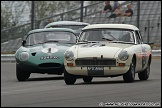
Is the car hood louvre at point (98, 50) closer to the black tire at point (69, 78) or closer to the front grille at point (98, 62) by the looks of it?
the front grille at point (98, 62)

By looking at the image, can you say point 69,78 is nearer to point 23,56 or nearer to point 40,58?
point 40,58

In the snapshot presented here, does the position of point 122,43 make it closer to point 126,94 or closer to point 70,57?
point 70,57

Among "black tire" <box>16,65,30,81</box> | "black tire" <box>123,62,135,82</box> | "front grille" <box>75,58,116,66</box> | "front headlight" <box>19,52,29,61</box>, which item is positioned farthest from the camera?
"black tire" <box>16,65,30,81</box>

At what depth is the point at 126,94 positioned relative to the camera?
11.1 meters

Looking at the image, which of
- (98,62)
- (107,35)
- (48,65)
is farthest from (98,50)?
(48,65)

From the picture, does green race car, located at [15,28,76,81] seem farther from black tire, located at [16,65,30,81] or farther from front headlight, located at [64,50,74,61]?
front headlight, located at [64,50,74,61]

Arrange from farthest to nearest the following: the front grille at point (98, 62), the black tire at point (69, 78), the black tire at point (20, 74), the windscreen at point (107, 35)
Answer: the black tire at point (20, 74) < the windscreen at point (107, 35) < the black tire at point (69, 78) < the front grille at point (98, 62)

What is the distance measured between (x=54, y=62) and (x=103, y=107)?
8.34m

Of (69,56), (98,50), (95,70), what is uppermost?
(98,50)

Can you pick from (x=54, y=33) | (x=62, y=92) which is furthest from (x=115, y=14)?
(x=62, y=92)

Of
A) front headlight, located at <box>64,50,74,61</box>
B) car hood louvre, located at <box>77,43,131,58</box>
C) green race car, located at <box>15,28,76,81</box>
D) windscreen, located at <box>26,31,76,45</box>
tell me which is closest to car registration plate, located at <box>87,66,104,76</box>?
car hood louvre, located at <box>77,43,131,58</box>

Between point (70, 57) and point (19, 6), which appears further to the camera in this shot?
point (19, 6)

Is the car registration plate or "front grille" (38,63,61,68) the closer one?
the car registration plate

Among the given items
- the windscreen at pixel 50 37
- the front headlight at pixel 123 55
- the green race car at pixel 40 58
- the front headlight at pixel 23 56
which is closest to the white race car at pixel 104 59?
the front headlight at pixel 123 55
